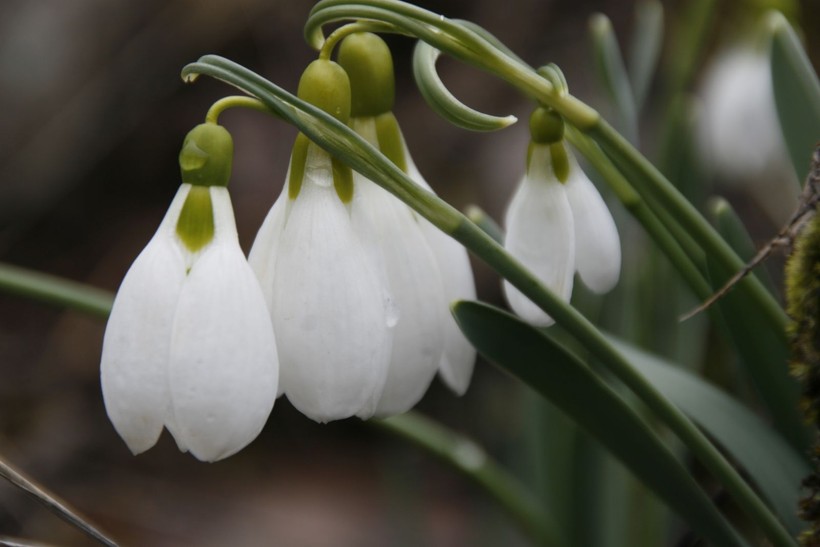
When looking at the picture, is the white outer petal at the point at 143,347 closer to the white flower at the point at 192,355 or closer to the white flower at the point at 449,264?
the white flower at the point at 192,355

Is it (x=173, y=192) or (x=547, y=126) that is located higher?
(x=547, y=126)

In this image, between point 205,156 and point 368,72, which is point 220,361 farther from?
point 368,72

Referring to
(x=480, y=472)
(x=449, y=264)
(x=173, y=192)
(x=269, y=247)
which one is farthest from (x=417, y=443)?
(x=173, y=192)

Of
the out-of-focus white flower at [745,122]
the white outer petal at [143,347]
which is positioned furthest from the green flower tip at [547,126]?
the out-of-focus white flower at [745,122]

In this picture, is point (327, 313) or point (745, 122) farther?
point (745, 122)

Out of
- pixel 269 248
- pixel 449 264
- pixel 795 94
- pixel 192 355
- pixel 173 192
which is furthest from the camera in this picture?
pixel 173 192
